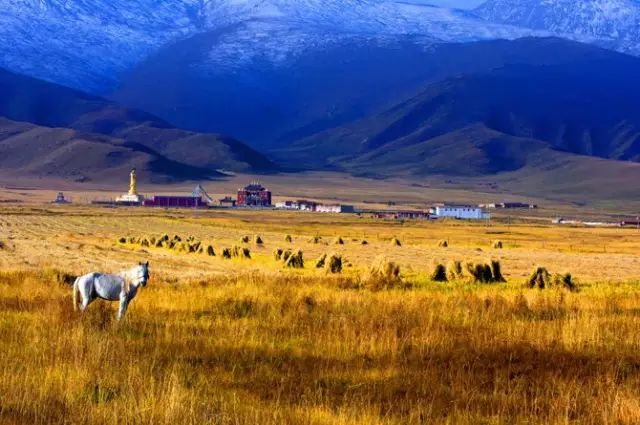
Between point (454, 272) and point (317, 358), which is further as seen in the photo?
point (454, 272)

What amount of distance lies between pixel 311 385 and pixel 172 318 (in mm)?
5400

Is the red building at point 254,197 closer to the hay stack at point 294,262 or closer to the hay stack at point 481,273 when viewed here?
the hay stack at point 294,262

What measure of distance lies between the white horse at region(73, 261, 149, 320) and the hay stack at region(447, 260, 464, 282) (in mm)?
16650

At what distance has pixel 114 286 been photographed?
15.8m

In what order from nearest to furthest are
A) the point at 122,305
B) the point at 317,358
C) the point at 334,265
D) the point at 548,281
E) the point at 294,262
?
the point at 317,358, the point at 122,305, the point at 548,281, the point at 334,265, the point at 294,262

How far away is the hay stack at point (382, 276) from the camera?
26109 millimetres

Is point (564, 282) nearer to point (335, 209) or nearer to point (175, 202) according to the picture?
point (335, 209)

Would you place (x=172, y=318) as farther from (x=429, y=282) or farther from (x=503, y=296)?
(x=429, y=282)

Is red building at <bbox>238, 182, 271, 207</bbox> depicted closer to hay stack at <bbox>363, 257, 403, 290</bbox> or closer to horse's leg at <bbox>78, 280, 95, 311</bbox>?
hay stack at <bbox>363, 257, 403, 290</bbox>

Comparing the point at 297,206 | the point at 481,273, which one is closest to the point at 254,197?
the point at 297,206

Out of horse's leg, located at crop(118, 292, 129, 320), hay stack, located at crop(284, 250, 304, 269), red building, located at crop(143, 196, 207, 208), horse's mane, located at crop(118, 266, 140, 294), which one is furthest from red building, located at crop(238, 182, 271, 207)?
horse's leg, located at crop(118, 292, 129, 320)

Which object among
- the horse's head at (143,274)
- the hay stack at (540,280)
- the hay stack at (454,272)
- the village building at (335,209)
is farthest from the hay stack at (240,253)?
the village building at (335,209)

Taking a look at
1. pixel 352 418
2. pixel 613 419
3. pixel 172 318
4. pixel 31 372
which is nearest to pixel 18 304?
pixel 172 318

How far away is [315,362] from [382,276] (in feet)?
48.1
